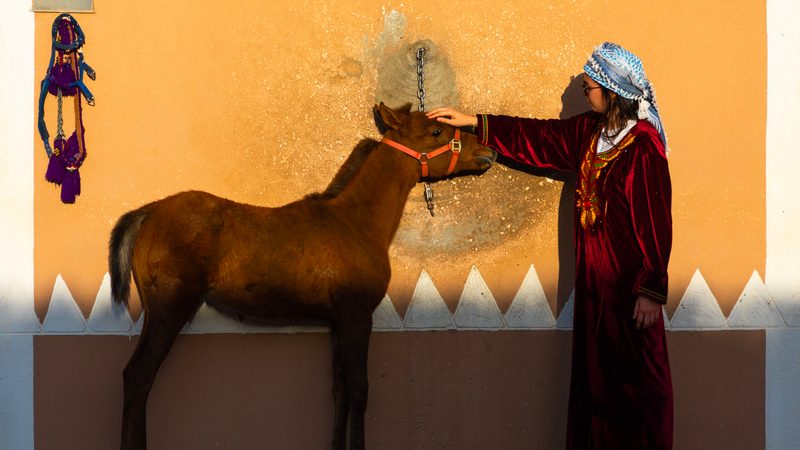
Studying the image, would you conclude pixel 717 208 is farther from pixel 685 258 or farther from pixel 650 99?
pixel 650 99

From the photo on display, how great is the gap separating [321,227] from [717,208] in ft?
7.52

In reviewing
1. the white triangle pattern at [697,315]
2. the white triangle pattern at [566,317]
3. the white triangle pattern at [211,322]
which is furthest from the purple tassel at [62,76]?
the white triangle pattern at [697,315]

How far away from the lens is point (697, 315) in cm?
495

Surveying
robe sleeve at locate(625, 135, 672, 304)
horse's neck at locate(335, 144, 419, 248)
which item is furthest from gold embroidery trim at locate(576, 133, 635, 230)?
horse's neck at locate(335, 144, 419, 248)

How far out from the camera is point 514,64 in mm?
4977

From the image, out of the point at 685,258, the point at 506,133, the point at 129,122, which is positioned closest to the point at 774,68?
the point at 685,258

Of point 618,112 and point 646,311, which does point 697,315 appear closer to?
point 646,311

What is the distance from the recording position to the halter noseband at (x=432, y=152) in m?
4.73

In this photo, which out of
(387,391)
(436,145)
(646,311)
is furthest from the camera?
(387,391)

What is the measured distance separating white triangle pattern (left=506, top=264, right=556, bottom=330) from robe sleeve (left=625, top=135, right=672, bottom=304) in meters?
0.85

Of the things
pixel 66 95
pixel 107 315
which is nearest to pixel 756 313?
pixel 107 315

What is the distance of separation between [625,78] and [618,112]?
171 mm

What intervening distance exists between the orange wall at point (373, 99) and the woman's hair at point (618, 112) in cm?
66

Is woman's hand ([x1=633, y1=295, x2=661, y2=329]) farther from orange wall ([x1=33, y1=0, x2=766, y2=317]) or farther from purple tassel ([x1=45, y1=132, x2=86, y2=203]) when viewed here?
purple tassel ([x1=45, y1=132, x2=86, y2=203])
